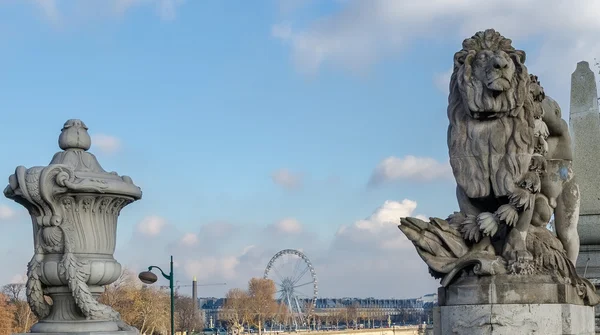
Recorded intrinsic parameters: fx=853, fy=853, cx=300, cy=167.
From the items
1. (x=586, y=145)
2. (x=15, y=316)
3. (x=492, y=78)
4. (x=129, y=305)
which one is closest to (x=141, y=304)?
(x=129, y=305)

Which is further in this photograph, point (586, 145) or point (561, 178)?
point (586, 145)

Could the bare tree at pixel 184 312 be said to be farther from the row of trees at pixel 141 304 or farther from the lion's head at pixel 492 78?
the lion's head at pixel 492 78

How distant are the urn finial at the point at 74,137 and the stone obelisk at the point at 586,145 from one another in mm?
6557

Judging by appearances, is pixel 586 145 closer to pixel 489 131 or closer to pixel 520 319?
pixel 489 131

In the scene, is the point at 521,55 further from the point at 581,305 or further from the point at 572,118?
the point at 572,118

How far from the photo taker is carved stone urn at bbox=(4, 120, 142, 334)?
7520mm

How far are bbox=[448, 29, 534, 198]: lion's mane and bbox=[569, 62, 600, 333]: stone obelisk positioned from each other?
4.09 m

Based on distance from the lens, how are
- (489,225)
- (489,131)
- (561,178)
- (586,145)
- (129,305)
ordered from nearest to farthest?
1. (489,225)
2. (489,131)
3. (561,178)
4. (586,145)
5. (129,305)

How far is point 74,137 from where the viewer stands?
313 inches

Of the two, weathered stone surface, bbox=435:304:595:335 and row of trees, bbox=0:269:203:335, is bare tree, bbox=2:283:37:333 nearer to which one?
row of trees, bbox=0:269:203:335

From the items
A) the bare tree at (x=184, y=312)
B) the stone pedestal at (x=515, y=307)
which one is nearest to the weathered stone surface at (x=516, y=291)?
the stone pedestal at (x=515, y=307)

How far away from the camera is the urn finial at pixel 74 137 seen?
7961 mm

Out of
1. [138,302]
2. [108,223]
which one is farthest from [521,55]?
[138,302]

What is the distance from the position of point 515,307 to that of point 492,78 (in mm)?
1999
